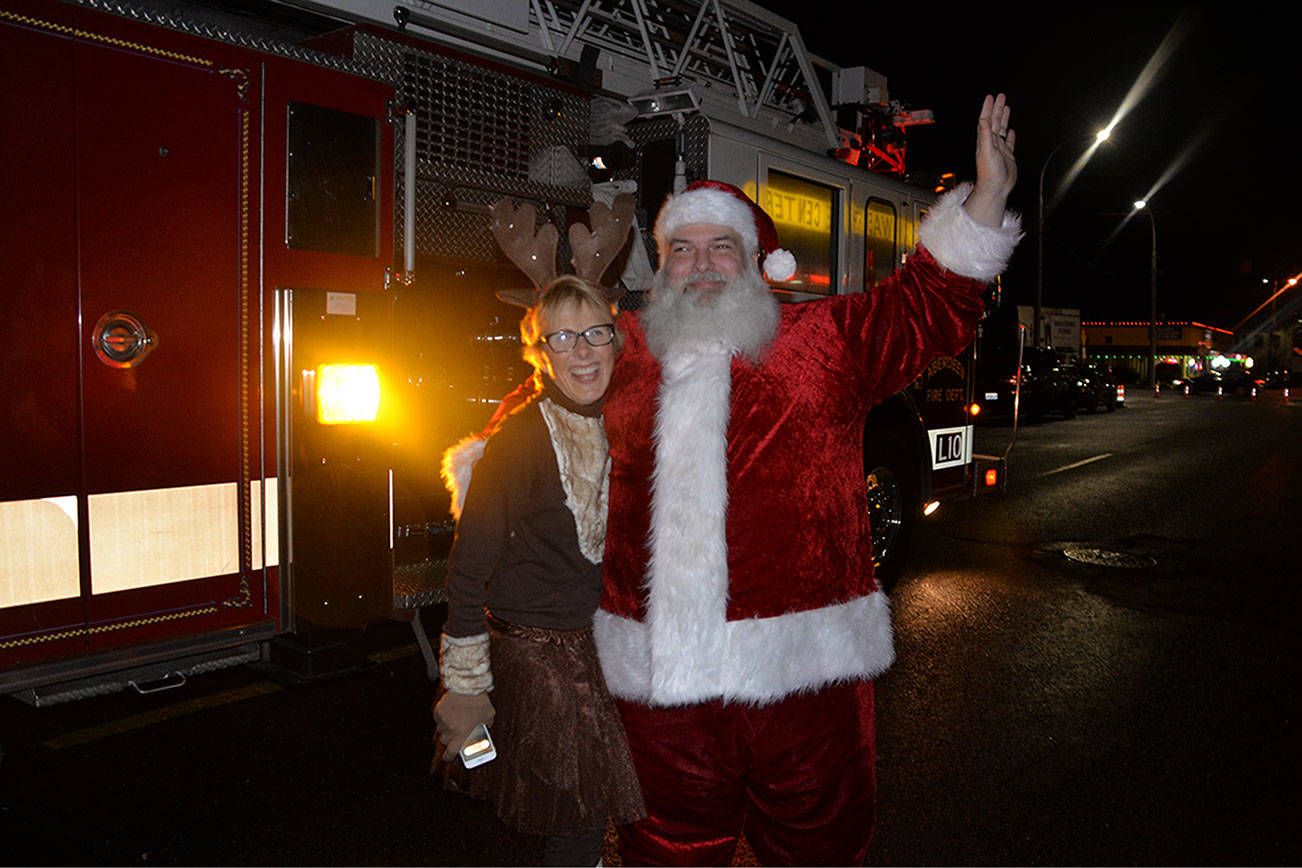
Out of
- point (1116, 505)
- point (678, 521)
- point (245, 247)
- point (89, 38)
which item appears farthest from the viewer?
point (1116, 505)

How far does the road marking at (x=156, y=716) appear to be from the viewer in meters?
3.78

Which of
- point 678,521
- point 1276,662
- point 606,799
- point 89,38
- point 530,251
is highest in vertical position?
point 89,38

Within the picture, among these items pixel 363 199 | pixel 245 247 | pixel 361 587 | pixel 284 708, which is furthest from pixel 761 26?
pixel 284 708

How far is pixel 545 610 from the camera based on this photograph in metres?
2.23

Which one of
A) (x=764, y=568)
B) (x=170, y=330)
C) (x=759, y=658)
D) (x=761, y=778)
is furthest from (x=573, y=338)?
(x=170, y=330)

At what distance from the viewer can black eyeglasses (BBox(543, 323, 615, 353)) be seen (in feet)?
7.41

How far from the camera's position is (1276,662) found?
5105 millimetres

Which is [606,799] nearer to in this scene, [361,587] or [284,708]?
[361,587]

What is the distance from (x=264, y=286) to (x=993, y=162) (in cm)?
288

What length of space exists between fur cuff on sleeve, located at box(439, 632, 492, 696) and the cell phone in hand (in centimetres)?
9

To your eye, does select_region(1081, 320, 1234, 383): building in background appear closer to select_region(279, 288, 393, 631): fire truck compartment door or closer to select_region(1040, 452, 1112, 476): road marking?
select_region(1040, 452, 1112, 476): road marking

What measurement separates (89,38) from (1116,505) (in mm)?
10319

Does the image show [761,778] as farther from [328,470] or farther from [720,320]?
[328,470]

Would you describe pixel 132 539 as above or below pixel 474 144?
below
